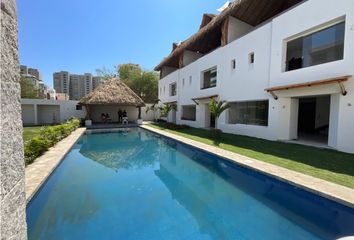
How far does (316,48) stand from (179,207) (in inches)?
388

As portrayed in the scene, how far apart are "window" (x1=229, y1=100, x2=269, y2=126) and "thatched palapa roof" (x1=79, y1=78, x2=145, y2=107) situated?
Answer: 13.1m

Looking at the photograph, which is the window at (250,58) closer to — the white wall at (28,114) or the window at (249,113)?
the window at (249,113)

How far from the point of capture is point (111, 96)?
25.1 metres

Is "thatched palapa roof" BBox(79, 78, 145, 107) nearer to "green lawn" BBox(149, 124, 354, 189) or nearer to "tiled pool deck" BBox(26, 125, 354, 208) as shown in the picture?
"tiled pool deck" BBox(26, 125, 354, 208)

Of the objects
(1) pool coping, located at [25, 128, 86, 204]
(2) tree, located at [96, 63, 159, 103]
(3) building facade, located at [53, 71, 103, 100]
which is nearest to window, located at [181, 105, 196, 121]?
(1) pool coping, located at [25, 128, 86, 204]

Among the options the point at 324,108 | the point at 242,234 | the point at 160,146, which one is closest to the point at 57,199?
the point at 242,234

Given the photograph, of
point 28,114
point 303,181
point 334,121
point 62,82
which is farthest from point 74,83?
point 303,181

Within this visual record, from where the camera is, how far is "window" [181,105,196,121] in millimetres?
23425

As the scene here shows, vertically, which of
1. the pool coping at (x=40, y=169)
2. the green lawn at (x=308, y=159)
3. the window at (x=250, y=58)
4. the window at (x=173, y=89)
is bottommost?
the pool coping at (x=40, y=169)

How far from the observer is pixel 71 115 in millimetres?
27641

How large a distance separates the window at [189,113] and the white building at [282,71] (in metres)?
2.13

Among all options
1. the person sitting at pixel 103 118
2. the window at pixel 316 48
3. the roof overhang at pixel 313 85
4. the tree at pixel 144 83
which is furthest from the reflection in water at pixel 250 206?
the tree at pixel 144 83

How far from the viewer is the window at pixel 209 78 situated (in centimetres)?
1861

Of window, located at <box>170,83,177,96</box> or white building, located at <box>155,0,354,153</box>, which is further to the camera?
window, located at <box>170,83,177,96</box>
